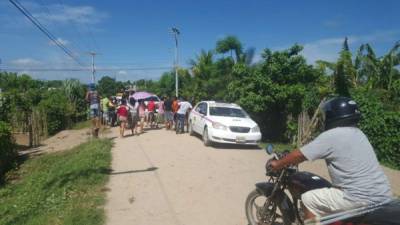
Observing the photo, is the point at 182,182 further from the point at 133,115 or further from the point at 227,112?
the point at 133,115

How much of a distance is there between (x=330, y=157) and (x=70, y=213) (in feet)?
15.1

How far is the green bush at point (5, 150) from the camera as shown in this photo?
45.7 feet

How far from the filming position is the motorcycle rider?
3.90 m

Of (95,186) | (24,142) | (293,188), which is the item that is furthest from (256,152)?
(24,142)

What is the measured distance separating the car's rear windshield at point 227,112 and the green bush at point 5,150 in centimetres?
714

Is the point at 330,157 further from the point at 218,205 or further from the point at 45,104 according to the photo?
the point at 45,104

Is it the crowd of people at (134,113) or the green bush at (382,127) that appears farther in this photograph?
the crowd of people at (134,113)

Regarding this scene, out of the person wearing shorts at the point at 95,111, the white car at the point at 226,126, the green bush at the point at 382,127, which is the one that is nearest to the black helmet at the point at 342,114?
the green bush at the point at 382,127

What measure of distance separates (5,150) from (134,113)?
5.83m

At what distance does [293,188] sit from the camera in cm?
482

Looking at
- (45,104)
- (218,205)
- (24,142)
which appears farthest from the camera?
(45,104)

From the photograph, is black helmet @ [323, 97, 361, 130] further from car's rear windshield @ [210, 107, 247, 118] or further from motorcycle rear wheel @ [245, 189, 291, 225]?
car's rear windshield @ [210, 107, 247, 118]

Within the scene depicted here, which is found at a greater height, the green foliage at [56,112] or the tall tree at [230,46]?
the tall tree at [230,46]

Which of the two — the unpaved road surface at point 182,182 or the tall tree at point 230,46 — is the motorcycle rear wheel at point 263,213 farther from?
the tall tree at point 230,46
